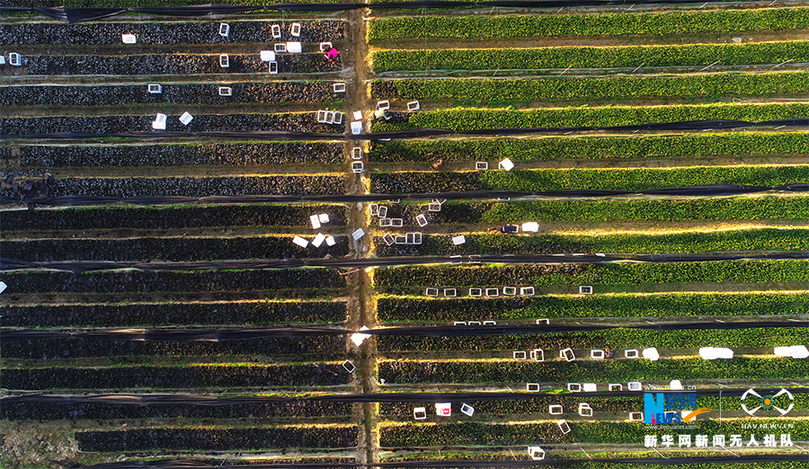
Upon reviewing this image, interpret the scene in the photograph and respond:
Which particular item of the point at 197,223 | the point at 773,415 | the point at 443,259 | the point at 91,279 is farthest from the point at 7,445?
the point at 773,415

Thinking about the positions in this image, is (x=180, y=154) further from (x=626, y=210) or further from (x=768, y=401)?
(x=768, y=401)

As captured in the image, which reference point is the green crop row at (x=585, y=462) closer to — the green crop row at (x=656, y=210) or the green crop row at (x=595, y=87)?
the green crop row at (x=656, y=210)

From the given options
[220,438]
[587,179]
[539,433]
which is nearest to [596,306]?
[587,179]

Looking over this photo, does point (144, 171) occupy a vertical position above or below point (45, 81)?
below

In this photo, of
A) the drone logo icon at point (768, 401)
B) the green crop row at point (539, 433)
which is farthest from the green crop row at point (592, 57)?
the green crop row at point (539, 433)

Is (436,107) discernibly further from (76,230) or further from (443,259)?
(76,230)
